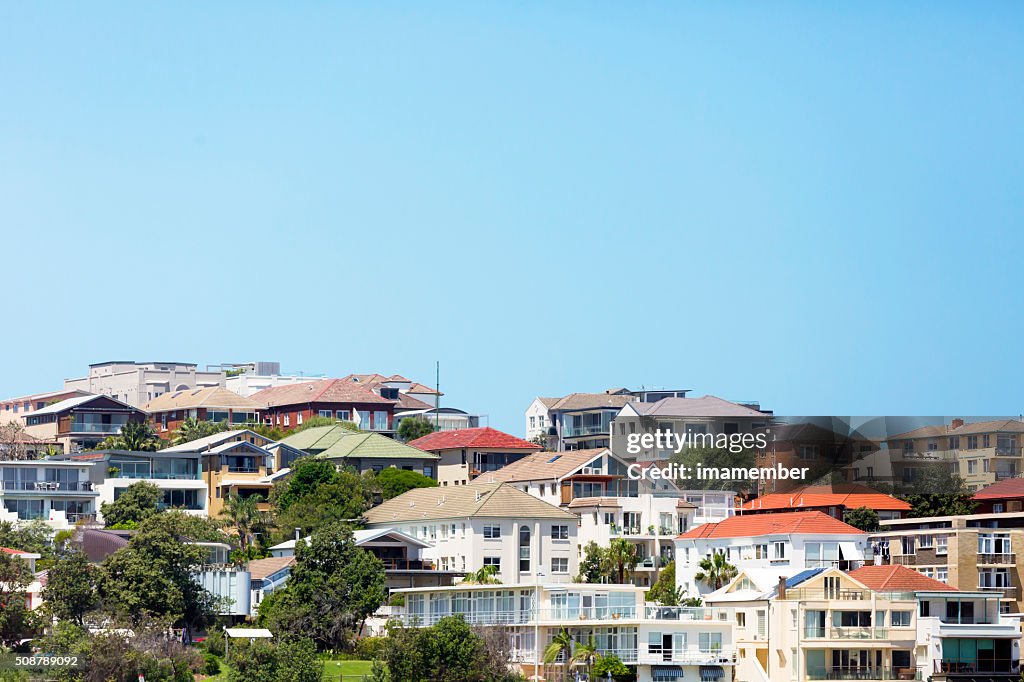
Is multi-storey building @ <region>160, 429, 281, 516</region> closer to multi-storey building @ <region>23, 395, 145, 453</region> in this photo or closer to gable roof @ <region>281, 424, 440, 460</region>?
gable roof @ <region>281, 424, 440, 460</region>

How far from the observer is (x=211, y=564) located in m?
84.6

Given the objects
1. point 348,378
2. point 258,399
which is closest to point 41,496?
point 258,399

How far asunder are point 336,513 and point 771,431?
2869 cm

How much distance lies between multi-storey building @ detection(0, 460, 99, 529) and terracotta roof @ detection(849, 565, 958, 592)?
4001 centimetres

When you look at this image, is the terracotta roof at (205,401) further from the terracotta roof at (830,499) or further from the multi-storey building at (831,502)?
the multi-storey building at (831,502)

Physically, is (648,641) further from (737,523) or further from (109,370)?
(109,370)

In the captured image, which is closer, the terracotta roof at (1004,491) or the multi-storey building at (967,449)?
the terracotta roof at (1004,491)

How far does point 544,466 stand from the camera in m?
110

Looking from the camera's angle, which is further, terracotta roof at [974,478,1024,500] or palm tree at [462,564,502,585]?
terracotta roof at [974,478,1024,500]

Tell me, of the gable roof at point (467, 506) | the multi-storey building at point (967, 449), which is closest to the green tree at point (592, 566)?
the gable roof at point (467, 506)

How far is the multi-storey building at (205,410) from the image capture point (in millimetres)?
145750

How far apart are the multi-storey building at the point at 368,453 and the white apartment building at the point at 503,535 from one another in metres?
17.8

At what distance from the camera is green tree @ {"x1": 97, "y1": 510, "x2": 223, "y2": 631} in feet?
250

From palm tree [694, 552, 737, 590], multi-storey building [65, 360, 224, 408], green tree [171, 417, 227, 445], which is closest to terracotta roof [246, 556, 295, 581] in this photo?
palm tree [694, 552, 737, 590]
